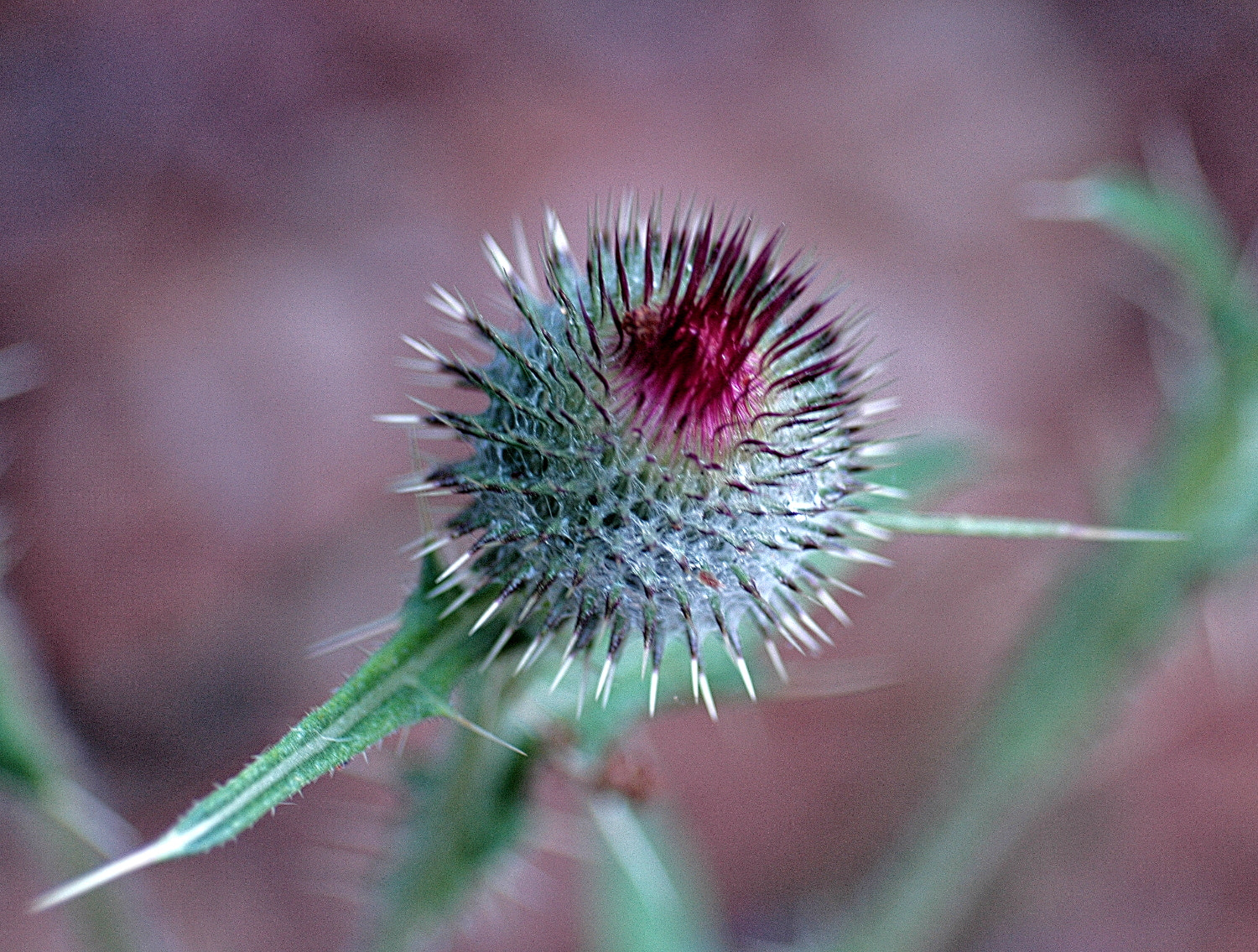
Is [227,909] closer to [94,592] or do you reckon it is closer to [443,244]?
[94,592]

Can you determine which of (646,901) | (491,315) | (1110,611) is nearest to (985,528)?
(1110,611)

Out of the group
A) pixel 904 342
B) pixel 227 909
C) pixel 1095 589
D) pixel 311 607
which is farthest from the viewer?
pixel 904 342

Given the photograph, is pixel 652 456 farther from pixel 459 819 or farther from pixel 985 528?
pixel 459 819

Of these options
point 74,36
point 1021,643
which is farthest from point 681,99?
point 1021,643

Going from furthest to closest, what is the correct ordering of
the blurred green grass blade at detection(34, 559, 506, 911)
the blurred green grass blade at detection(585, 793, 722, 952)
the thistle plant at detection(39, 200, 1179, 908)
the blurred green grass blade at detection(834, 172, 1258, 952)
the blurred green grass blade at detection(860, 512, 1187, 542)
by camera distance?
the blurred green grass blade at detection(585, 793, 722, 952) < the blurred green grass blade at detection(834, 172, 1258, 952) < the blurred green grass blade at detection(860, 512, 1187, 542) < the thistle plant at detection(39, 200, 1179, 908) < the blurred green grass blade at detection(34, 559, 506, 911)

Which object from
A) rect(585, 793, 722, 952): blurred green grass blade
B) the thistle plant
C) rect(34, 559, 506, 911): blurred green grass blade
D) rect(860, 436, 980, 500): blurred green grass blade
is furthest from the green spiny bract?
Answer: rect(585, 793, 722, 952): blurred green grass blade

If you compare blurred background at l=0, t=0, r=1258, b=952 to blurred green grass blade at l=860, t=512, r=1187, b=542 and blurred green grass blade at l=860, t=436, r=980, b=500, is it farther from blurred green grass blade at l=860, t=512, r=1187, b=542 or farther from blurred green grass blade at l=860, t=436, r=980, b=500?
blurred green grass blade at l=860, t=512, r=1187, b=542

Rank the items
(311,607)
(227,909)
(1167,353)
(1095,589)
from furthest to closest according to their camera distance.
→ (1167,353)
(311,607)
(227,909)
(1095,589)
